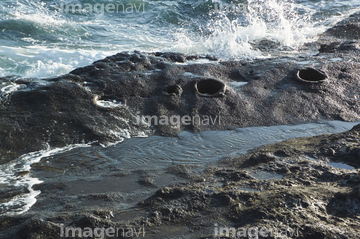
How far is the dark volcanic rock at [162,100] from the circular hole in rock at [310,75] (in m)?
0.10

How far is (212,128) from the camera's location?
15.1 feet

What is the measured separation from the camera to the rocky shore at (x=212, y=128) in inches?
101

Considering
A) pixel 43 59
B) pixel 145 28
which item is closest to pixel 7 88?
pixel 43 59

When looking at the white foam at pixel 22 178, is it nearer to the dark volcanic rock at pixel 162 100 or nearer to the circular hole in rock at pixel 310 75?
the dark volcanic rock at pixel 162 100

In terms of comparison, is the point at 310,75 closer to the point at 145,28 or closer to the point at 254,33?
the point at 254,33

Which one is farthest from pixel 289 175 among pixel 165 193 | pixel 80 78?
pixel 80 78

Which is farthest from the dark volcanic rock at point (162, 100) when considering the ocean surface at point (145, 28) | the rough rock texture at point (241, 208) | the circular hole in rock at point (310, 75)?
the ocean surface at point (145, 28)

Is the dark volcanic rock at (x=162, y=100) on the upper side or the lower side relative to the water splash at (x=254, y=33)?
lower

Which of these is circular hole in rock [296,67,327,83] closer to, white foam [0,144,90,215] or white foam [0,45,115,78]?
white foam [0,144,90,215]

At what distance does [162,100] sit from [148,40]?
252 inches

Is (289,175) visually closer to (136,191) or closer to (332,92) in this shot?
(136,191)

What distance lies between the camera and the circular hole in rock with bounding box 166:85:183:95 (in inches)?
191

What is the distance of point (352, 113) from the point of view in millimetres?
4988

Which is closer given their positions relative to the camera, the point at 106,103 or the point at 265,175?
the point at 265,175
